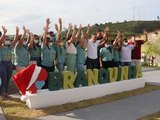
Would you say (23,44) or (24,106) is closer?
(24,106)

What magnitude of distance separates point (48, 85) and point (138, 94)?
A: 3.32 metres

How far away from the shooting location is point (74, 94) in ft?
33.5

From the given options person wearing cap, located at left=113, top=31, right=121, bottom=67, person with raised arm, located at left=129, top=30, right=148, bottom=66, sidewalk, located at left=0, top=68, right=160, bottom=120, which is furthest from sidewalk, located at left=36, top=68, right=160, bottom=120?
person with raised arm, located at left=129, top=30, right=148, bottom=66

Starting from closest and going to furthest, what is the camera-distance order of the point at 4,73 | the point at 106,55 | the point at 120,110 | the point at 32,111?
1. the point at 32,111
2. the point at 120,110
3. the point at 4,73
4. the point at 106,55

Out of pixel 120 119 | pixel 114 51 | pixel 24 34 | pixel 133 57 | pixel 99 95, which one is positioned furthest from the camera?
pixel 133 57

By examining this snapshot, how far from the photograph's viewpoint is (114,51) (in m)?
12.8

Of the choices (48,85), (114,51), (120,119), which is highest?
(114,51)

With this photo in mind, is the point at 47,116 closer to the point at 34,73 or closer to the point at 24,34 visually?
the point at 34,73

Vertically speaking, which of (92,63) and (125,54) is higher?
(125,54)

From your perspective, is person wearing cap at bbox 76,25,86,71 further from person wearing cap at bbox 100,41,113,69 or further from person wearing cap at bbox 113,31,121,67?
person wearing cap at bbox 113,31,121,67

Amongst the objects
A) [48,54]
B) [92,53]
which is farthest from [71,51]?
[92,53]

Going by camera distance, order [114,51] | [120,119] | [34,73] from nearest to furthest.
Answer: [120,119]
[34,73]
[114,51]

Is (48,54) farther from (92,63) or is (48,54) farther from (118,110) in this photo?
(118,110)

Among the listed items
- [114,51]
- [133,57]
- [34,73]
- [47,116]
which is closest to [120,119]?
[47,116]
